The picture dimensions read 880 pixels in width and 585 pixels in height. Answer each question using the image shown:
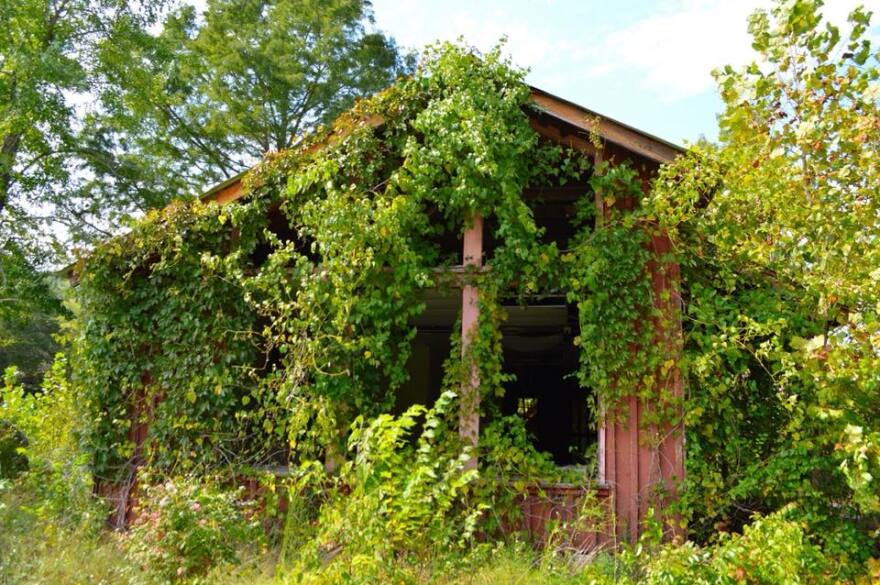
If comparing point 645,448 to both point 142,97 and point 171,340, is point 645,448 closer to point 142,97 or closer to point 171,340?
point 171,340

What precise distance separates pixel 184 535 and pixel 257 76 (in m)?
18.1

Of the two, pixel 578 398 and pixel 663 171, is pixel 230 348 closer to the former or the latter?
pixel 663 171

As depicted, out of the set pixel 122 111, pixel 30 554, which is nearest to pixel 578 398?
pixel 30 554

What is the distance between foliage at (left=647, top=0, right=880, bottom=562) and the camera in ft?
15.1

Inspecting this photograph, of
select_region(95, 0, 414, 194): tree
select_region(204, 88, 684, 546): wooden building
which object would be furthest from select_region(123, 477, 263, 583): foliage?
select_region(95, 0, 414, 194): tree

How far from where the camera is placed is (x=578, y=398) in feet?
44.9

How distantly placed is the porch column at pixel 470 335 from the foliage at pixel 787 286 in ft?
5.72

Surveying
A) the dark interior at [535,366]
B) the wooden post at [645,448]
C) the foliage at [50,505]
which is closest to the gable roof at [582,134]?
the wooden post at [645,448]

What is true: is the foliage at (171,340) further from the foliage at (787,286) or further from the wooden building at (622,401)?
the foliage at (787,286)

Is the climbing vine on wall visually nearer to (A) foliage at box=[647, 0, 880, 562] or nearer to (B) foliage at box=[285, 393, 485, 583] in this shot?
(A) foliage at box=[647, 0, 880, 562]

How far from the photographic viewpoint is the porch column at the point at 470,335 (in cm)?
625

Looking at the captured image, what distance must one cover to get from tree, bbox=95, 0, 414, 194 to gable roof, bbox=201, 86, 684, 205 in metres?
13.0

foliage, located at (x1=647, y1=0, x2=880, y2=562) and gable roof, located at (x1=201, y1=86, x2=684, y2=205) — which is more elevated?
gable roof, located at (x1=201, y1=86, x2=684, y2=205)

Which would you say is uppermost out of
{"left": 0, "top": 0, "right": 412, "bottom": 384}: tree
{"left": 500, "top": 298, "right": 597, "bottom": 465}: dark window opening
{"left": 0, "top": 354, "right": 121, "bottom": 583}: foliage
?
{"left": 0, "top": 0, "right": 412, "bottom": 384}: tree
